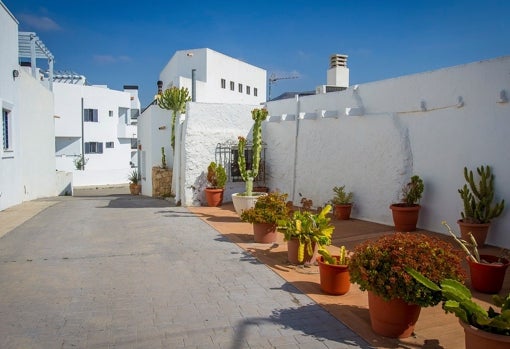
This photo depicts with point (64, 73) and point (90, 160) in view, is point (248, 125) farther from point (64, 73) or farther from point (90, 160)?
point (64, 73)

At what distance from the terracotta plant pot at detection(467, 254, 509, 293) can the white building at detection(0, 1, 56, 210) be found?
1341cm

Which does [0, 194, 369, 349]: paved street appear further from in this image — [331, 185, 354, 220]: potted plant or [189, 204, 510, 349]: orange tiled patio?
[331, 185, 354, 220]: potted plant

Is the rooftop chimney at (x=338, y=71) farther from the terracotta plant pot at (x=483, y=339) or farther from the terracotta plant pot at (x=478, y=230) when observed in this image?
the terracotta plant pot at (x=483, y=339)

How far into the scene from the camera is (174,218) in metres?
11.4

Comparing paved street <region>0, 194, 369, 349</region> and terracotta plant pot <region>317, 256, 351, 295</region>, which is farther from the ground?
terracotta plant pot <region>317, 256, 351, 295</region>

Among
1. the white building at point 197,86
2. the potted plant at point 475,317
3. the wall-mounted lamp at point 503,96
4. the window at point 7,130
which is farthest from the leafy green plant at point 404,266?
the window at point 7,130

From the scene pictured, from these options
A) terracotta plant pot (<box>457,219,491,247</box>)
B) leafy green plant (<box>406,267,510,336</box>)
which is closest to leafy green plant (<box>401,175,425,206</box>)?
terracotta plant pot (<box>457,219,491,247</box>)

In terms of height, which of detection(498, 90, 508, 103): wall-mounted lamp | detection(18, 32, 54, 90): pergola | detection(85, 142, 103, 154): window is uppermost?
detection(18, 32, 54, 90): pergola

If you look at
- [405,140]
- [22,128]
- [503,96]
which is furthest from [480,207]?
[22,128]

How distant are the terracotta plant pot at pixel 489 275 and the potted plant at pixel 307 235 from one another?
80.6 inches

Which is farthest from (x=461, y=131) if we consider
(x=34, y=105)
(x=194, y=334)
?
(x=34, y=105)

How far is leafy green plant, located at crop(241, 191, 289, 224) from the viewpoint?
7977 mm

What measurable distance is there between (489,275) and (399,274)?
7.40ft

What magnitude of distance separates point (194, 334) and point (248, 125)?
35.6 feet
